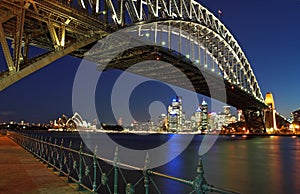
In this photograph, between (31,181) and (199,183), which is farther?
(31,181)

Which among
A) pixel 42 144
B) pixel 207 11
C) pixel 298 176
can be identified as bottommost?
pixel 298 176

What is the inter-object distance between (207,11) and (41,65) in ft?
142

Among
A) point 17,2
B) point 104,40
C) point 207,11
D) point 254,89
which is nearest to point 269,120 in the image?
point 254,89

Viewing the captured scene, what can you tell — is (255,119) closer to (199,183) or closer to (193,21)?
(193,21)

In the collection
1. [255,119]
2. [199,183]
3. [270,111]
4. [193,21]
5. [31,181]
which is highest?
[193,21]

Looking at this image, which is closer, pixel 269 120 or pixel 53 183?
pixel 53 183

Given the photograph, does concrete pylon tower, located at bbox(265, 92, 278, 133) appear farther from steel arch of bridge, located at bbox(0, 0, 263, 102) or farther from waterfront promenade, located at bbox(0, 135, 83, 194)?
waterfront promenade, located at bbox(0, 135, 83, 194)

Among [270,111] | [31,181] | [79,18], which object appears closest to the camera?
[31,181]

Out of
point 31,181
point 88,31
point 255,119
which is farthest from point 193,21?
point 255,119

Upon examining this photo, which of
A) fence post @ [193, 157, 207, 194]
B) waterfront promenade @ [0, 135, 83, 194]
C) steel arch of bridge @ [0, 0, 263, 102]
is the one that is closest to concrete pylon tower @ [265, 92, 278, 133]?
steel arch of bridge @ [0, 0, 263, 102]

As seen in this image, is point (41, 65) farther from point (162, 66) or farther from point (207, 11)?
point (207, 11)

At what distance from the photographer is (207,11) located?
56.6 metres

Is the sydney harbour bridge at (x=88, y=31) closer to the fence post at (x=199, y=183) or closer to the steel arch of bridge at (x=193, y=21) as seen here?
the steel arch of bridge at (x=193, y=21)

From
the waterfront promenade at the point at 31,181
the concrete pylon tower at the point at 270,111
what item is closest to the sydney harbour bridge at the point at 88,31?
the waterfront promenade at the point at 31,181
